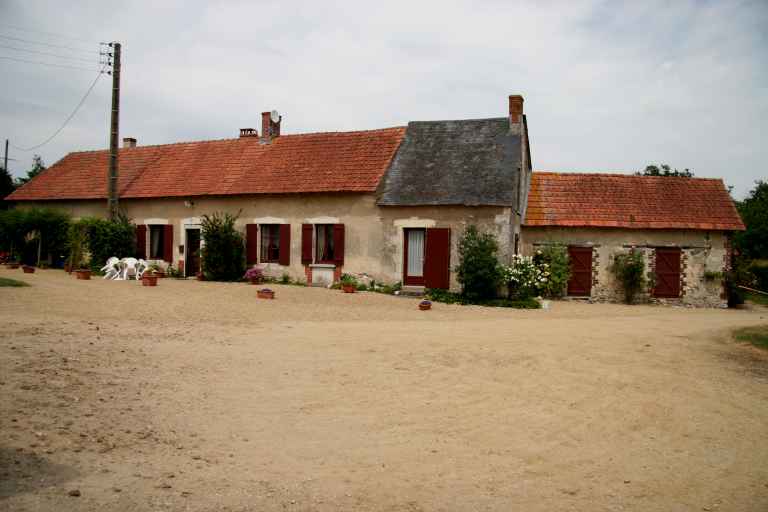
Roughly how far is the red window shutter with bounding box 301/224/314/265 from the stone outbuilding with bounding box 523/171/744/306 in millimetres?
7227

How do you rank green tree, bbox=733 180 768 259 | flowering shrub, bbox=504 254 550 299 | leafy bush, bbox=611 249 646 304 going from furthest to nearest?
green tree, bbox=733 180 768 259, leafy bush, bbox=611 249 646 304, flowering shrub, bbox=504 254 550 299

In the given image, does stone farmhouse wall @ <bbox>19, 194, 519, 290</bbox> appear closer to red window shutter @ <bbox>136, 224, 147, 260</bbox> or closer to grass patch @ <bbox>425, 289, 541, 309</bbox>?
grass patch @ <bbox>425, 289, 541, 309</bbox>

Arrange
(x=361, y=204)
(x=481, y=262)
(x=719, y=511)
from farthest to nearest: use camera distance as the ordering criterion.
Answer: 1. (x=361, y=204)
2. (x=481, y=262)
3. (x=719, y=511)

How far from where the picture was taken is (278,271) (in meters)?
21.5

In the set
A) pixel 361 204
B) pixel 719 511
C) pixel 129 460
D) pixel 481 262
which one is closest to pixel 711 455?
pixel 719 511

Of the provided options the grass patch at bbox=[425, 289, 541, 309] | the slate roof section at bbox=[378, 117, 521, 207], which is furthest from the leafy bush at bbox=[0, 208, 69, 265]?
the grass patch at bbox=[425, 289, 541, 309]

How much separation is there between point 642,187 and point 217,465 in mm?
20918

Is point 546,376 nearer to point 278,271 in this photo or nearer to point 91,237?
point 278,271

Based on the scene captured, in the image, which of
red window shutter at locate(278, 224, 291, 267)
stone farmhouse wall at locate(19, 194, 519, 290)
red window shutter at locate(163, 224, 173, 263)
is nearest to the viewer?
stone farmhouse wall at locate(19, 194, 519, 290)

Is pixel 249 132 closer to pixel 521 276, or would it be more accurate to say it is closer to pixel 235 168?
pixel 235 168

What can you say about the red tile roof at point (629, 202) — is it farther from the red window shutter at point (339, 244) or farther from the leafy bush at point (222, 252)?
the leafy bush at point (222, 252)

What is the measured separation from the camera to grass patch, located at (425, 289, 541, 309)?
17.8 metres

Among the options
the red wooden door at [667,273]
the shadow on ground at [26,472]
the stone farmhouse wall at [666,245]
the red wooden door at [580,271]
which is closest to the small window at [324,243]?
the stone farmhouse wall at [666,245]

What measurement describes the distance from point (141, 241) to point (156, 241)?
53 cm
